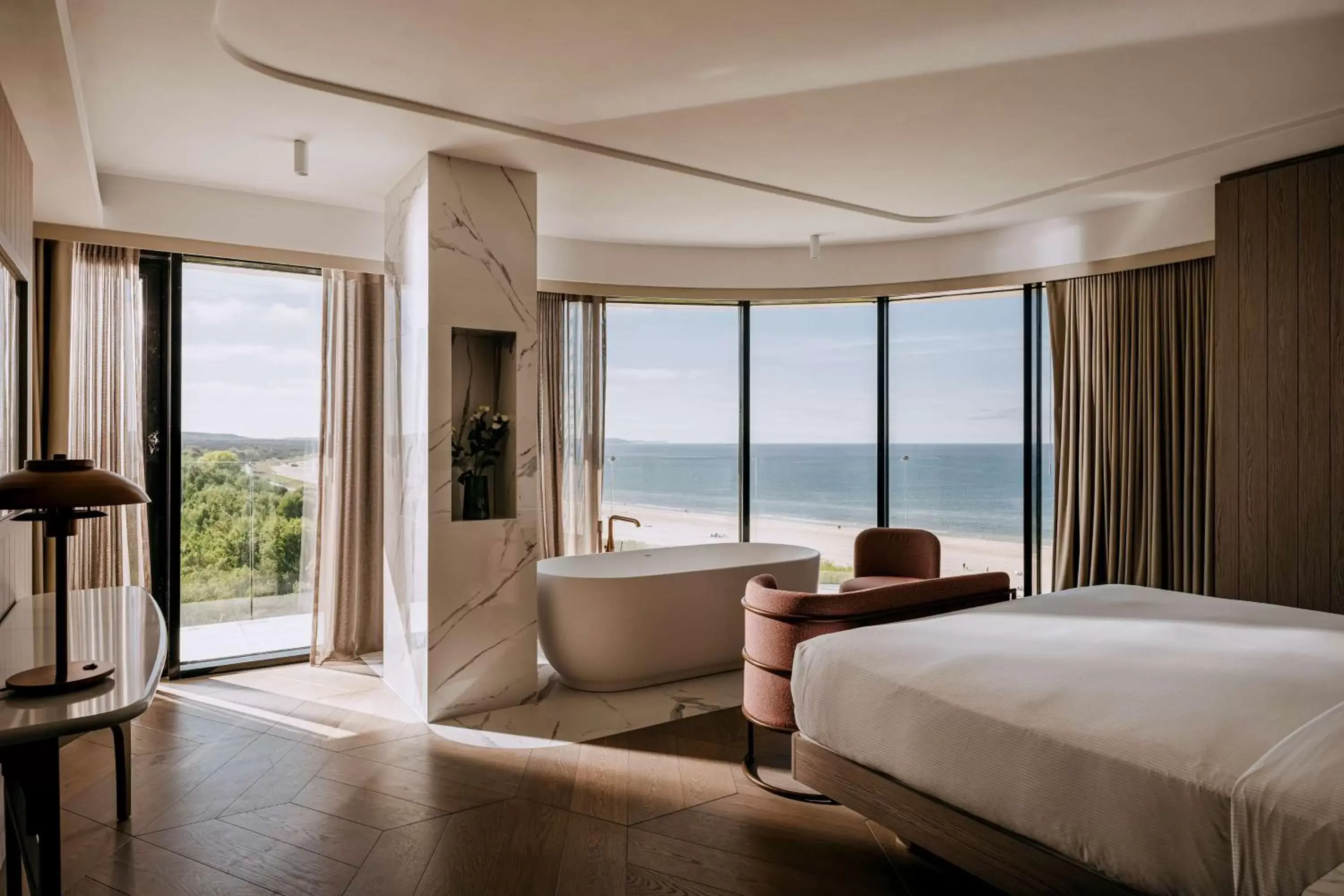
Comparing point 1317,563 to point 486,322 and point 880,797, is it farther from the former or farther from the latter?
point 486,322

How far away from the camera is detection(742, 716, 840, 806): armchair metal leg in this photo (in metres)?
2.96

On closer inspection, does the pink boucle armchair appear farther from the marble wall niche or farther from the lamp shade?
the lamp shade

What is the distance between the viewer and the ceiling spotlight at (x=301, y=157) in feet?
11.7

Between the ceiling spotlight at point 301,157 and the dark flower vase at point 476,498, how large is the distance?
155cm

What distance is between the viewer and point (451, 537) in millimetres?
3838

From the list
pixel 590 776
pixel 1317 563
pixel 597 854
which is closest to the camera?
pixel 597 854

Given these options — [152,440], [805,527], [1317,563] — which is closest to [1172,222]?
[1317,563]

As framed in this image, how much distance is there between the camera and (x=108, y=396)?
4.22m

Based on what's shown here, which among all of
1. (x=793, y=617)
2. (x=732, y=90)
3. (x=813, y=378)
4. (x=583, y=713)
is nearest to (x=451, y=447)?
(x=583, y=713)

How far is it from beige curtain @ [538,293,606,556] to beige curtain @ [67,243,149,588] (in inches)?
89.4

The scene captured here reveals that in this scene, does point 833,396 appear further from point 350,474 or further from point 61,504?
point 61,504

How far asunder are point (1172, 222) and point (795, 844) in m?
3.80

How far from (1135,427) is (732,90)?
3.12m

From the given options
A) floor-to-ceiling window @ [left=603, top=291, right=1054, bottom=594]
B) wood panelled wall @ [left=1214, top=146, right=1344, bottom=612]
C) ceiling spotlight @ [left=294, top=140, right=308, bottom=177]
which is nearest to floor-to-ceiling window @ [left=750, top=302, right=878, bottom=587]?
floor-to-ceiling window @ [left=603, top=291, right=1054, bottom=594]
